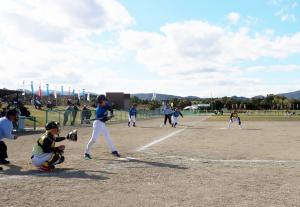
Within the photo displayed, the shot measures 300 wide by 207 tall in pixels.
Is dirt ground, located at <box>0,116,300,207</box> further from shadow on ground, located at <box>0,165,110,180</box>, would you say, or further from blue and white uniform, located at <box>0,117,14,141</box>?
blue and white uniform, located at <box>0,117,14,141</box>

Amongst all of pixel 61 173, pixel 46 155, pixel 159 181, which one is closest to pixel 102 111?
pixel 46 155

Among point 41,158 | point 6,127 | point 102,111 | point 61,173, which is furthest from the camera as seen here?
point 102,111

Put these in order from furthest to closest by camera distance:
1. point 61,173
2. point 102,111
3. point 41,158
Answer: point 102,111, point 41,158, point 61,173

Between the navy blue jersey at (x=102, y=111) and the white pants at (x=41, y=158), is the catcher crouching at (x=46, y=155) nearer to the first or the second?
the white pants at (x=41, y=158)

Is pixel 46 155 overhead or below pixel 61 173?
overhead

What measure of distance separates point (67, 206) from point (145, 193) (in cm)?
136

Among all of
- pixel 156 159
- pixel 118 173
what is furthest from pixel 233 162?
pixel 118 173

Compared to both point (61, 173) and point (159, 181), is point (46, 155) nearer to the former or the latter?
point (61, 173)

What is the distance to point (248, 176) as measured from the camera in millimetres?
8266

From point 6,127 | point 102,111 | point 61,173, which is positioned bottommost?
point 61,173

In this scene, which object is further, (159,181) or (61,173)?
(61,173)

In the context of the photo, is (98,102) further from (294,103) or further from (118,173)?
(294,103)

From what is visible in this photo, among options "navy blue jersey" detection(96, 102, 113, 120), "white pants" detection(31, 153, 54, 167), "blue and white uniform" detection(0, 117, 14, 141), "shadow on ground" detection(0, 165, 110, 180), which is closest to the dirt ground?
"shadow on ground" detection(0, 165, 110, 180)

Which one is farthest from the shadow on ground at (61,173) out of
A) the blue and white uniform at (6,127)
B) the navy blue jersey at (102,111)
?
the navy blue jersey at (102,111)
